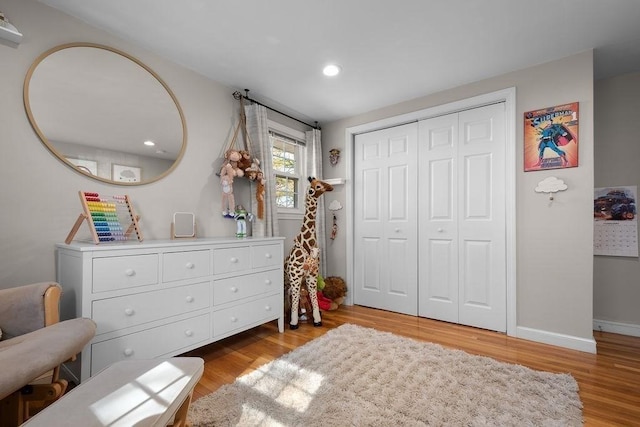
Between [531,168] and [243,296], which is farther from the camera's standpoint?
[531,168]

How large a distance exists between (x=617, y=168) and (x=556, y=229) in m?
1.07

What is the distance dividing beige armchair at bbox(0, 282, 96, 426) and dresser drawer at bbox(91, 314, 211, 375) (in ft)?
0.77

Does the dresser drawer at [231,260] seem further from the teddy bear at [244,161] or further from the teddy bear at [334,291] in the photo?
the teddy bear at [334,291]

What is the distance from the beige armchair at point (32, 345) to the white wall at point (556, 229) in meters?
3.21

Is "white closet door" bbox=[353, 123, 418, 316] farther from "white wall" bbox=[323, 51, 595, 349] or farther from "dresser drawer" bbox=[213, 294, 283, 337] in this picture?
"dresser drawer" bbox=[213, 294, 283, 337]

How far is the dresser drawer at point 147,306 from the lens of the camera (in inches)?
63.8

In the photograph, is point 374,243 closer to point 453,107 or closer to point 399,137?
point 399,137

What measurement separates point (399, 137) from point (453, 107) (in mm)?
649

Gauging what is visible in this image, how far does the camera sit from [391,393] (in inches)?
67.8

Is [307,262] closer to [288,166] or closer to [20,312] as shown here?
[288,166]

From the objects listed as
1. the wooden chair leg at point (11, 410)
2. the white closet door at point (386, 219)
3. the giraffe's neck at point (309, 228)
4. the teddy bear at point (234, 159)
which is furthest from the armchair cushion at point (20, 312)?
the white closet door at point (386, 219)

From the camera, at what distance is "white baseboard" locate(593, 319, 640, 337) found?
2689 millimetres

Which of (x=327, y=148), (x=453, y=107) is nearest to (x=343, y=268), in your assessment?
(x=327, y=148)

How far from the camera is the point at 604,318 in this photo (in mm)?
2834
